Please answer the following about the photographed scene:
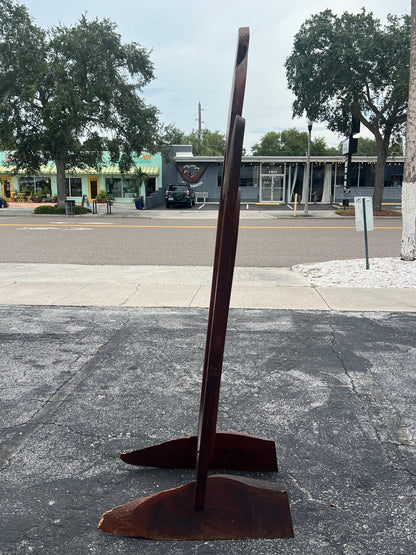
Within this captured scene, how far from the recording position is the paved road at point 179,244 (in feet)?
39.4

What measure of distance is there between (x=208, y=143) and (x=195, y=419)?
8598cm

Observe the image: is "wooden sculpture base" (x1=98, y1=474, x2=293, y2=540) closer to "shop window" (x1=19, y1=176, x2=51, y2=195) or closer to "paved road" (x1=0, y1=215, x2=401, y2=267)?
"paved road" (x1=0, y1=215, x2=401, y2=267)

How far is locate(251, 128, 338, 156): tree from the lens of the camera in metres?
78.8

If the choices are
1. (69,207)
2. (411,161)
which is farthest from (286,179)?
(411,161)

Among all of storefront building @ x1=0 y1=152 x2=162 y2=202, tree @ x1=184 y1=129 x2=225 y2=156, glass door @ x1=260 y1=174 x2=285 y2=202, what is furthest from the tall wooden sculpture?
tree @ x1=184 y1=129 x2=225 y2=156

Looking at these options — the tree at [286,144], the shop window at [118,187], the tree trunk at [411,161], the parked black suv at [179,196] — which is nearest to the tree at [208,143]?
the tree at [286,144]

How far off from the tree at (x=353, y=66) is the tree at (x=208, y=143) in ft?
154

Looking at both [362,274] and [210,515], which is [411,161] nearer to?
[362,274]

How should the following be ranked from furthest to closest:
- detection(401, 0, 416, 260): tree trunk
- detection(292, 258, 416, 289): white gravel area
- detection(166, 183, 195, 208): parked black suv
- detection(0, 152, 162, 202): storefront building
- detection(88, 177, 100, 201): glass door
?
detection(88, 177, 100, 201): glass door < detection(0, 152, 162, 202): storefront building < detection(166, 183, 195, 208): parked black suv < detection(401, 0, 416, 260): tree trunk < detection(292, 258, 416, 289): white gravel area

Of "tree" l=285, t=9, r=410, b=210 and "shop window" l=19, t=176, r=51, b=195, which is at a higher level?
"tree" l=285, t=9, r=410, b=210

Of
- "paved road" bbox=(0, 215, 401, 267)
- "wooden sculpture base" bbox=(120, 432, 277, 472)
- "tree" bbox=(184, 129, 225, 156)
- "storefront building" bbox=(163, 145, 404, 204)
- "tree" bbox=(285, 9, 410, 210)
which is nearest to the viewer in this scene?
"wooden sculpture base" bbox=(120, 432, 277, 472)

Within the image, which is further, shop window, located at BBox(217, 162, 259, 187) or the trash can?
shop window, located at BBox(217, 162, 259, 187)

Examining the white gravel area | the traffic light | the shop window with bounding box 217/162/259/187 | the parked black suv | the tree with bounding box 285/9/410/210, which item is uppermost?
the tree with bounding box 285/9/410/210

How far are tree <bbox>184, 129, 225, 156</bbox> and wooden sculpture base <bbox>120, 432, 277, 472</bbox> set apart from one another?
237 ft
